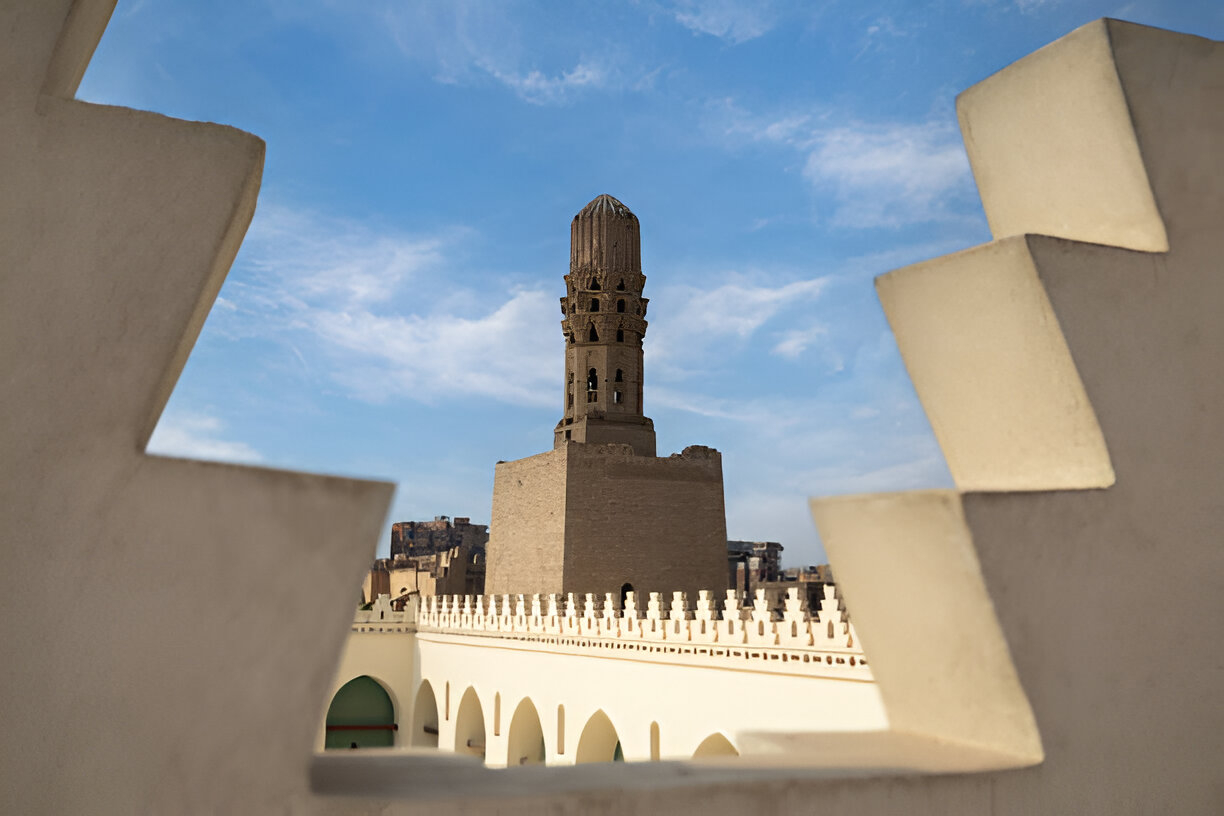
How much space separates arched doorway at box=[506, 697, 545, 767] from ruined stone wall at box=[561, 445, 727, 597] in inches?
294

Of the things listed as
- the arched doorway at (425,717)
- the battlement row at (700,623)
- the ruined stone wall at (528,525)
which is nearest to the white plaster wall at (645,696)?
the battlement row at (700,623)

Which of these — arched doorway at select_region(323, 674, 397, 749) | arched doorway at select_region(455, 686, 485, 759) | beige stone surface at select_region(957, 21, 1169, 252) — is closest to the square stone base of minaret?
arched doorway at select_region(323, 674, 397, 749)

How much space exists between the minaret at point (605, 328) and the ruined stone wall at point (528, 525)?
2244 millimetres

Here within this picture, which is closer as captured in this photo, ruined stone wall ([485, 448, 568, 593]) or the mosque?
the mosque

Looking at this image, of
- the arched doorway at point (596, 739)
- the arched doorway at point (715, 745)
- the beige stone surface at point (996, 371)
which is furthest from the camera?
the arched doorway at point (596, 739)

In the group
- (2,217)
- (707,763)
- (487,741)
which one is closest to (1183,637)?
(707,763)

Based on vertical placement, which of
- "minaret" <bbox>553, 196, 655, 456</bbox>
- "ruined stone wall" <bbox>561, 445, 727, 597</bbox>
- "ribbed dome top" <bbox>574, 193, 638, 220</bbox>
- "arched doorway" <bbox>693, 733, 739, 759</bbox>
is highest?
"ribbed dome top" <bbox>574, 193, 638, 220</bbox>

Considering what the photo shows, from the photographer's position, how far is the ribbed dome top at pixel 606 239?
29562 millimetres

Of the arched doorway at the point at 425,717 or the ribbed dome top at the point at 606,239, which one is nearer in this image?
the arched doorway at the point at 425,717

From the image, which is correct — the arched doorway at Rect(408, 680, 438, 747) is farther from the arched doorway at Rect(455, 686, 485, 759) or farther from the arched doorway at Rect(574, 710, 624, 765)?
the arched doorway at Rect(574, 710, 624, 765)

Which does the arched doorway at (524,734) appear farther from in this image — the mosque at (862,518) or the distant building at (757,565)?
the distant building at (757,565)

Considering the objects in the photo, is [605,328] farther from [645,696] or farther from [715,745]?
[715,745]

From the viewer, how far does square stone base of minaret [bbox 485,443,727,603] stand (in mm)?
24969

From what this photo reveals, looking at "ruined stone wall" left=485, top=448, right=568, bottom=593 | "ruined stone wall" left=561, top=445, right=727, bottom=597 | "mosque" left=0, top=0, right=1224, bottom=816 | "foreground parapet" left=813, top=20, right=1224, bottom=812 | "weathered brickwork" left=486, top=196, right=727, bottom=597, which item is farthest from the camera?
"ruined stone wall" left=485, top=448, right=568, bottom=593
